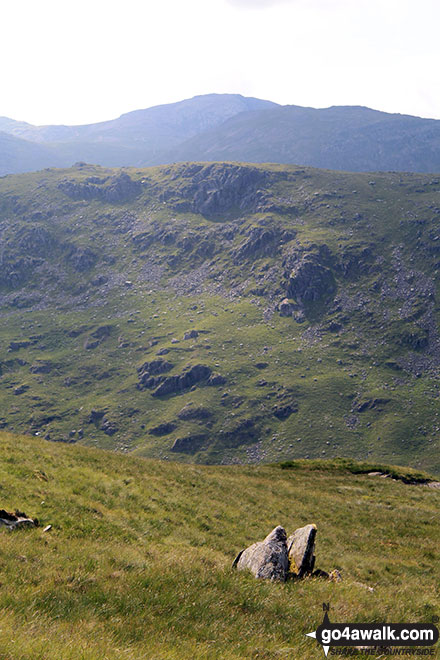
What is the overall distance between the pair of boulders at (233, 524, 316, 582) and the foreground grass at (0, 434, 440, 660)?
29.1 inches

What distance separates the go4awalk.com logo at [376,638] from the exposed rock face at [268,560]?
2.27 metres

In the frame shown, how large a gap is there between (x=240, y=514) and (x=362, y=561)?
317 inches

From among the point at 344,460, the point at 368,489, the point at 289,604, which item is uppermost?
the point at 289,604

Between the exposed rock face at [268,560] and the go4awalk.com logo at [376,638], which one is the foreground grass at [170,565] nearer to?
the go4awalk.com logo at [376,638]

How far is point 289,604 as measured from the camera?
1076 cm

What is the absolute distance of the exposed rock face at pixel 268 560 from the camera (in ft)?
42.6

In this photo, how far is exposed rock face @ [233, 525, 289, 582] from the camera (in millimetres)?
12977

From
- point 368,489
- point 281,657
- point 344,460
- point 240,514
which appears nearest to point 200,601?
point 281,657

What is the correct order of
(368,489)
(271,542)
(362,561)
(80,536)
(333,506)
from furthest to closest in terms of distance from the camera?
(368,489) < (333,506) < (362,561) < (80,536) < (271,542)

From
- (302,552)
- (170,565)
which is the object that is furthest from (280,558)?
(170,565)

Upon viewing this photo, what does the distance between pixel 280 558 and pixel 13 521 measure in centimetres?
942

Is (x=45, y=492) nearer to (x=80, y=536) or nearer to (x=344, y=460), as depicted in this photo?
(x=80, y=536)

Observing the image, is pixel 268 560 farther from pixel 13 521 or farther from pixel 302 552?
pixel 13 521

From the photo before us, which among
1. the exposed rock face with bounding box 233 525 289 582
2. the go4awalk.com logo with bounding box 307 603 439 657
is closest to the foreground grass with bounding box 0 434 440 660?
the go4awalk.com logo with bounding box 307 603 439 657
